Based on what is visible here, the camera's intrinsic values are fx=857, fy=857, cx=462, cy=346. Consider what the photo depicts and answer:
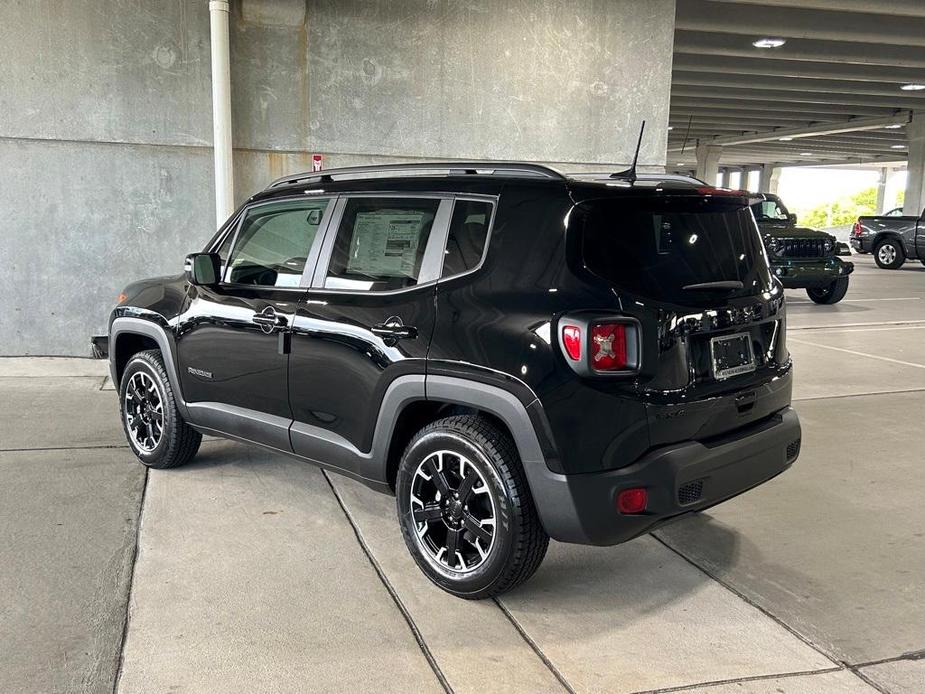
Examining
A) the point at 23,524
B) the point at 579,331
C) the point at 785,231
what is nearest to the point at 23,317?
the point at 23,524

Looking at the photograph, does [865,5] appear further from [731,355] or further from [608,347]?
[608,347]

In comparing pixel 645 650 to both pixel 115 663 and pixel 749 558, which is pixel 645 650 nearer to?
pixel 749 558

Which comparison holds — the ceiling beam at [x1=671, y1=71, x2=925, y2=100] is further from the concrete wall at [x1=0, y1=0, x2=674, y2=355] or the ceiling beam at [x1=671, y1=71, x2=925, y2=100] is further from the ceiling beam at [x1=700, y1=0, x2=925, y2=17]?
the concrete wall at [x1=0, y1=0, x2=674, y2=355]

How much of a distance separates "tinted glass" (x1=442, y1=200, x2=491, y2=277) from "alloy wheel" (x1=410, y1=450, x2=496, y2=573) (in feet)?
2.45

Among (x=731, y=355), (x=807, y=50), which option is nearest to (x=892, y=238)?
(x=807, y=50)

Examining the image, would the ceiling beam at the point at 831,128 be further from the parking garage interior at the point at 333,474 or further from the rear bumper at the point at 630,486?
the rear bumper at the point at 630,486

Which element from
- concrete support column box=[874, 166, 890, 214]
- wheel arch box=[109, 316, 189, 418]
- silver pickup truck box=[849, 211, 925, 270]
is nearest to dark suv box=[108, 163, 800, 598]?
wheel arch box=[109, 316, 189, 418]

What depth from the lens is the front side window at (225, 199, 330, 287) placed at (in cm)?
411

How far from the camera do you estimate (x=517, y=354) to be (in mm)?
3121

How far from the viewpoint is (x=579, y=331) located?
3.00 meters

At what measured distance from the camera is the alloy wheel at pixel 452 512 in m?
3.32

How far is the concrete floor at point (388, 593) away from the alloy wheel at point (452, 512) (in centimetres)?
18

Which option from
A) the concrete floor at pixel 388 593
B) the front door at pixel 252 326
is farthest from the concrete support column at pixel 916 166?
the front door at pixel 252 326

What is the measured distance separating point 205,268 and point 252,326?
17.9 inches
